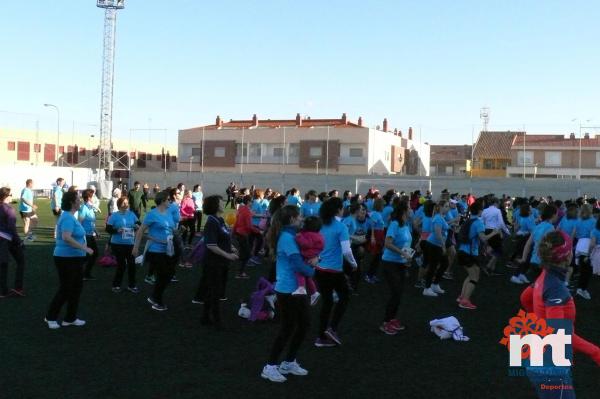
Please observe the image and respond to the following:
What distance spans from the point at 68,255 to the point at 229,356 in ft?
7.64

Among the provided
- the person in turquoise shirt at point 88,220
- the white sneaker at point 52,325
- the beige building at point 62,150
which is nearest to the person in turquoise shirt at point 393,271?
the white sneaker at point 52,325

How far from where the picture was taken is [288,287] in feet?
18.1

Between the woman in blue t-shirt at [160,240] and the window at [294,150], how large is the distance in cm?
4769

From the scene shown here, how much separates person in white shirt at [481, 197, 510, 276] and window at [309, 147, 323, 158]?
4118 centimetres

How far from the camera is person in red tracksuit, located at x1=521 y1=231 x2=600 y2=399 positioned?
374 cm

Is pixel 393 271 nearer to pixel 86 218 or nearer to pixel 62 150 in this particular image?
pixel 86 218

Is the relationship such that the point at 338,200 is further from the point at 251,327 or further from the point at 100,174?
the point at 100,174

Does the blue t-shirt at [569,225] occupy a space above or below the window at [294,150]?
below

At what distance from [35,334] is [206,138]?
52.3 meters

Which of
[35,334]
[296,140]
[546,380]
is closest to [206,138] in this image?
[296,140]

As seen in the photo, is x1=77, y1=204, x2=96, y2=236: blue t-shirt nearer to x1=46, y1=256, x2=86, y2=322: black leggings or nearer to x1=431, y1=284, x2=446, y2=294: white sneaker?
x1=46, y1=256, x2=86, y2=322: black leggings

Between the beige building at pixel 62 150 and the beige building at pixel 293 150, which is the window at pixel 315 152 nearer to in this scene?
the beige building at pixel 293 150

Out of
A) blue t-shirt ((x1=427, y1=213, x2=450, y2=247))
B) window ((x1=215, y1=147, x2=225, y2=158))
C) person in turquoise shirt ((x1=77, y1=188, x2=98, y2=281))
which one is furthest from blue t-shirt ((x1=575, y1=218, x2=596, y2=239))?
window ((x1=215, y1=147, x2=225, y2=158))

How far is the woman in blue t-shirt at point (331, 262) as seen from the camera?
6750 mm
